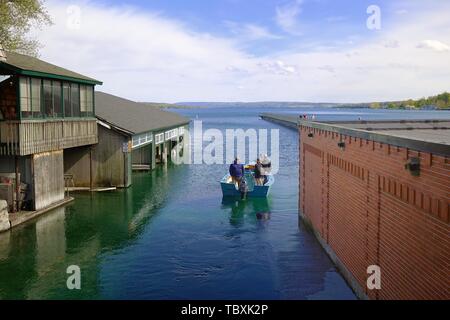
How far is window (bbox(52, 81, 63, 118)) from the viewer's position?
22.5 meters

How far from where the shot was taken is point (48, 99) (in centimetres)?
2194

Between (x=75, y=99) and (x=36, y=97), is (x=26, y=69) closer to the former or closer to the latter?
(x=36, y=97)

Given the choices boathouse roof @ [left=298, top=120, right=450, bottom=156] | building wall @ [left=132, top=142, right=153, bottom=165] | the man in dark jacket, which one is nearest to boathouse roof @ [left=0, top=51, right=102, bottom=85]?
the man in dark jacket

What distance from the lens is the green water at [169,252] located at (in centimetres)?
1269

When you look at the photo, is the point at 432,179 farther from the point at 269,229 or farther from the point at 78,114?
the point at 78,114

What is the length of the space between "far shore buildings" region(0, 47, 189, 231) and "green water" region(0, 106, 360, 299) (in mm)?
1577

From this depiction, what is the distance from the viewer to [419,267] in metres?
8.31

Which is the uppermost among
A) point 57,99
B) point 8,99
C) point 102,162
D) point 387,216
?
point 57,99

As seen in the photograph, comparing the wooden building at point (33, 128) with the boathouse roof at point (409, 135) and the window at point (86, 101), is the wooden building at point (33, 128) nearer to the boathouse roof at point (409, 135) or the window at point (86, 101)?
the window at point (86, 101)

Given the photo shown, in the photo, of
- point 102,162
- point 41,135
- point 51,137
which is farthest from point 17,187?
point 102,162

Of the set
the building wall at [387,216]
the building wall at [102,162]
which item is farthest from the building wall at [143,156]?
the building wall at [387,216]

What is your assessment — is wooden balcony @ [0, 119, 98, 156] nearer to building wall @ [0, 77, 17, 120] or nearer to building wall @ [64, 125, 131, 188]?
building wall @ [0, 77, 17, 120]

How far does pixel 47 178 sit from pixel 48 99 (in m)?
3.62

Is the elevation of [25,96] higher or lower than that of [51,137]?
higher
